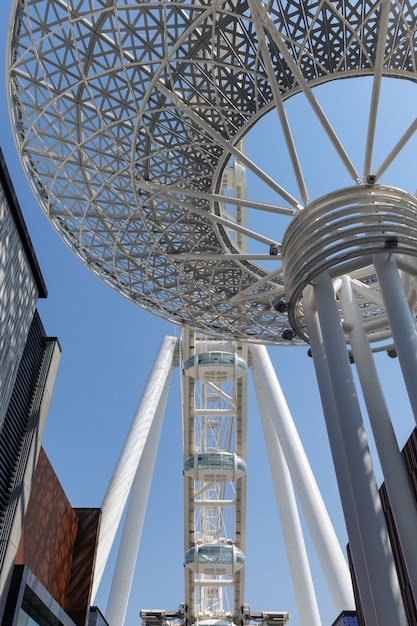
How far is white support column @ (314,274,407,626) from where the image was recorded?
15.4 meters

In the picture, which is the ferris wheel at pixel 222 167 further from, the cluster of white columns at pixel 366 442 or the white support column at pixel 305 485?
the white support column at pixel 305 485

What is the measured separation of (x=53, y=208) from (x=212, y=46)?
10230 millimetres

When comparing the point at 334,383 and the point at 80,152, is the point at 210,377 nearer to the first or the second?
the point at 80,152

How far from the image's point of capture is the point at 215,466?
166ft

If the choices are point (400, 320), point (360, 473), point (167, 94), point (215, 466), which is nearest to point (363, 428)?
point (360, 473)

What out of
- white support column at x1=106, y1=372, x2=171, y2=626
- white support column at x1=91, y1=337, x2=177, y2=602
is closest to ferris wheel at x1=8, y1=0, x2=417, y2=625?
white support column at x1=91, y1=337, x2=177, y2=602

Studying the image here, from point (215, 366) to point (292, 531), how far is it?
1413cm

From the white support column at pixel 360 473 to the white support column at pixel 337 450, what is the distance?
341 millimetres

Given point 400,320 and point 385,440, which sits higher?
point 400,320

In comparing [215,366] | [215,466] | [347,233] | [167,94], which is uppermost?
[215,366]

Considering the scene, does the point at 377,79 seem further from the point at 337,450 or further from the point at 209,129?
the point at 337,450

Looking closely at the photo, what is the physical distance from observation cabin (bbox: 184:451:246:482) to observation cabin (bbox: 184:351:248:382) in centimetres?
625

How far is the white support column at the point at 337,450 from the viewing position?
55.0 ft

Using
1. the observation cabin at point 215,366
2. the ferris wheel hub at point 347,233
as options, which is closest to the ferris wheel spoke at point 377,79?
the ferris wheel hub at point 347,233
